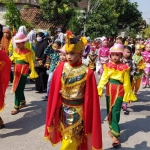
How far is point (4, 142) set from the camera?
4.73 m

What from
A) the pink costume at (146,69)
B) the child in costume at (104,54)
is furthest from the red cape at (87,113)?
the pink costume at (146,69)

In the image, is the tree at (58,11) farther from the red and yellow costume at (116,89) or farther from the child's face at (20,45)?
the red and yellow costume at (116,89)

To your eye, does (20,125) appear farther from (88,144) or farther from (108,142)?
(88,144)

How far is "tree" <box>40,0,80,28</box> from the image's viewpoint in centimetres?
2186

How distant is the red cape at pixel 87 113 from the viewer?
11.3 ft

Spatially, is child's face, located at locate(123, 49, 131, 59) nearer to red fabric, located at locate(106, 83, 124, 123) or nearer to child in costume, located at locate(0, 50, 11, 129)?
red fabric, located at locate(106, 83, 124, 123)

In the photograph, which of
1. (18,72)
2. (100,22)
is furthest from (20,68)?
(100,22)

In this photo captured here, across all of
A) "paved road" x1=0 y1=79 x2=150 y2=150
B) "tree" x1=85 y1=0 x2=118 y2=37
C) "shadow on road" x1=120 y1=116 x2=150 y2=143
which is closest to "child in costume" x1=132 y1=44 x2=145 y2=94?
"paved road" x1=0 y1=79 x2=150 y2=150

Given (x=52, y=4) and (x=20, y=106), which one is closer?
(x=20, y=106)

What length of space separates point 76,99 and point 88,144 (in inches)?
25.5

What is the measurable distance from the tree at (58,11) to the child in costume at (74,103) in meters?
18.6

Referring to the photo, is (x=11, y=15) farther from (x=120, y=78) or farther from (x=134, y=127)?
(x=120, y=78)

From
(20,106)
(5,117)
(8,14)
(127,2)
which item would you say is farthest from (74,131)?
(127,2)

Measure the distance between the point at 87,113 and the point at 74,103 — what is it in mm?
218
